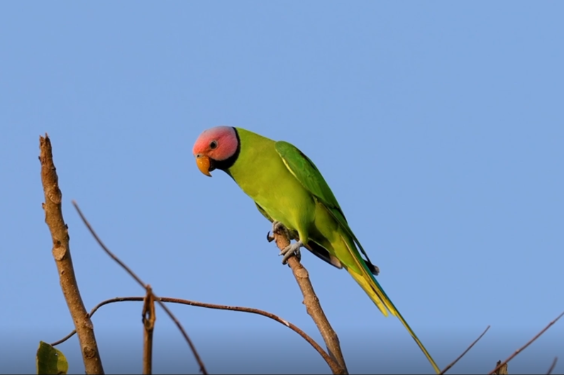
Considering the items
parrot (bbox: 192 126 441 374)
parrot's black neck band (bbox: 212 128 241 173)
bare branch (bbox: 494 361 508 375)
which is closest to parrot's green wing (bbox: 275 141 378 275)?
parrot (bbox: 192 126 441 374)

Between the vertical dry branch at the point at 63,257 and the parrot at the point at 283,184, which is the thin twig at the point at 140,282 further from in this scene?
the parrot at the point at 283,184

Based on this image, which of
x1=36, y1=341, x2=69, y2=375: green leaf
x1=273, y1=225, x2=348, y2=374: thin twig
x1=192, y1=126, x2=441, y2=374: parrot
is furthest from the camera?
x1=192, y1=126, x2=441, y2=374: parrot

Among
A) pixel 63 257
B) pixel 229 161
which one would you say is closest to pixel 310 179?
pixel 229 161

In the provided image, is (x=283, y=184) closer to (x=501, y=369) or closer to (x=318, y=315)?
(x=318, y=315)

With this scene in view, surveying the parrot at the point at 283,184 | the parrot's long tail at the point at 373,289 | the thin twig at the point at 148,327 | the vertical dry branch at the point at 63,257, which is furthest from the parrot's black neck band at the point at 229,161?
the thin twig at the point at 148,327

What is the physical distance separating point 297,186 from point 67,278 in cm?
185

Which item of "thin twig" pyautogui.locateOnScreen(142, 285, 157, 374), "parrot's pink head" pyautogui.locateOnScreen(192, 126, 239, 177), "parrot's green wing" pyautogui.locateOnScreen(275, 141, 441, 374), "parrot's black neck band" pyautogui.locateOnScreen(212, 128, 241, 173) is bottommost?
"thin twig" pyautogui.locateOnScreen(142, 285, 157, 374)

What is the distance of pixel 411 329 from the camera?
1.98m

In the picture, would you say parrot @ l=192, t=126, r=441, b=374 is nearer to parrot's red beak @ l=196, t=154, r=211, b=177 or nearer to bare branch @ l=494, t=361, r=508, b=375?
parrot's red beak @ l=196, t=154, r=211, b=177

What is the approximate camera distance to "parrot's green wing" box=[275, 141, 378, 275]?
3.10m

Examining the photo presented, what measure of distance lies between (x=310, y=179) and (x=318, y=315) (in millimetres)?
1533

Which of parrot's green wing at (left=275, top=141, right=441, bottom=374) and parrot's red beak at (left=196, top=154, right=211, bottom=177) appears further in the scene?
parrot's red beak at (left=196, top=154, right=211, bottom=177)

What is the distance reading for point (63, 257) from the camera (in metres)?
1.36

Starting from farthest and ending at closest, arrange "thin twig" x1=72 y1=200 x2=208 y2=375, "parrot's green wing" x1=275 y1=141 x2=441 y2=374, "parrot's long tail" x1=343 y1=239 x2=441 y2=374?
1. "parrot's green wing" x1=275 y1=141 x2=441 y2=374
2. "parrot's long tail" x1=343 y1=239 x2=441 y2=374
3. "thin twig" x1=72 y1=200 x2=208 y2=375
